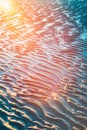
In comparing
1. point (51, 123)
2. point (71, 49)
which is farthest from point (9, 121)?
point (71, 49)

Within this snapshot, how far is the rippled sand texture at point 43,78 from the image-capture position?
968 centimetres

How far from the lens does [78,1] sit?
3394 cm

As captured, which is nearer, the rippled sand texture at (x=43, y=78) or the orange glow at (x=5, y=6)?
the rippled sand texture at (x=43, y=78)

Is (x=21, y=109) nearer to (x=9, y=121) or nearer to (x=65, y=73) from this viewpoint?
(x=9, y=121)

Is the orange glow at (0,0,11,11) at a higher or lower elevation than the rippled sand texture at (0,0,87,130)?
higher

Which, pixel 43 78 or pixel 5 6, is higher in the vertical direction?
pixel 5 6

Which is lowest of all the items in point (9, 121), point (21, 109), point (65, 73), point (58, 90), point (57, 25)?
point (9, 121)

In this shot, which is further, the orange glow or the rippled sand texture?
the orange glow

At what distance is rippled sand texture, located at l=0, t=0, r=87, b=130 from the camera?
9.68 metres

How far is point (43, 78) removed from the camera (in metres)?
12.6

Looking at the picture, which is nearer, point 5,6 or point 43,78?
point 43,78

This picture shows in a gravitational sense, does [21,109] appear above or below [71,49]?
below

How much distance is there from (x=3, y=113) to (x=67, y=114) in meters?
2.26

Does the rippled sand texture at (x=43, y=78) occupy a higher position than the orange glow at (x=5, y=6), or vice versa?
the orange glow at (x=5, y=6)
